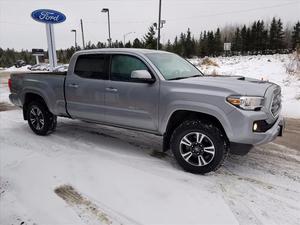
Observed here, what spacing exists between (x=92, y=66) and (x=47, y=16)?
38.2 feet

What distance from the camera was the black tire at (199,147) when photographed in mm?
3811

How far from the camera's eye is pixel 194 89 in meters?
3.92

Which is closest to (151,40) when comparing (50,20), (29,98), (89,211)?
(50,20)

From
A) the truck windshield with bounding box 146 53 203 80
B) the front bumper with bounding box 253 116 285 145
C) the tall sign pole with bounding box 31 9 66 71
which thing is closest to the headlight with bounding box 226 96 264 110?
the front bumper with bounding box 253 116 285 145

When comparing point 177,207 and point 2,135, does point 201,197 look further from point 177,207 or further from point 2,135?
point 2,135

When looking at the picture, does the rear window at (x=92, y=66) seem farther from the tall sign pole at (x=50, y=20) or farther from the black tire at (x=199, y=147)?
the tall sign pole at (x=50, y=20)

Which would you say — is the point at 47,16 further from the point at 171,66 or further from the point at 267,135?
the point at 267,135

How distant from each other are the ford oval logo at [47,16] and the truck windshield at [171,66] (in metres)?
12.0

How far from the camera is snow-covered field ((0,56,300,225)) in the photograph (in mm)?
3008

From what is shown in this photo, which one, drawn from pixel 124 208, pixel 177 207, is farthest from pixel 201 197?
pixel 124 208

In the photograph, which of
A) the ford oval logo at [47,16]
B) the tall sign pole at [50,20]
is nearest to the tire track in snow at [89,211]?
the tall sign pole at [50,20]

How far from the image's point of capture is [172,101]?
13.3ft

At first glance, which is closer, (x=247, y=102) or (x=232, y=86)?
(x=247, y=102)

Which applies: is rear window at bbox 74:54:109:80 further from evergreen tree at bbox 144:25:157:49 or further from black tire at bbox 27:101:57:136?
evergreen tree at bbox 144:25:157:49
